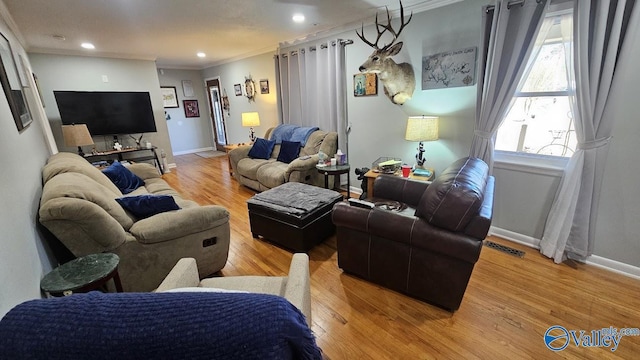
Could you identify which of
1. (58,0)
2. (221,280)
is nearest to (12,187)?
(221,280)

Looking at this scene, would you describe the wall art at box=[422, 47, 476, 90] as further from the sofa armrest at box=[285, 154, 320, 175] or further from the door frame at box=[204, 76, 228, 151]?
the door frame at box=[204, 76, 228, 151]

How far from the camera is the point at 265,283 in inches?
54.4

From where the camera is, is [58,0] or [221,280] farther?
[58,0]

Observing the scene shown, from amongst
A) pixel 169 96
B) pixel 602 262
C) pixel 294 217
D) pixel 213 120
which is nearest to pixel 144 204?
pixel 294 217

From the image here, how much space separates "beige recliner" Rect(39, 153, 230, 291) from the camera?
1501mm

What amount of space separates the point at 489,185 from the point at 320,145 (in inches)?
96.4

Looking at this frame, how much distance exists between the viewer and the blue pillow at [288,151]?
13.5 feet

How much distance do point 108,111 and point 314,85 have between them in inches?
152

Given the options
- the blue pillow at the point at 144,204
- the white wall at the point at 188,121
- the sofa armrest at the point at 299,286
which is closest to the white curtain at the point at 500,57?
the sofa armrest at the point at 299,286

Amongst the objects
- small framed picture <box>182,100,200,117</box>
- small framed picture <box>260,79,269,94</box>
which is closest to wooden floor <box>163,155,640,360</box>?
small framed picture <box>260,79,269,94</box>

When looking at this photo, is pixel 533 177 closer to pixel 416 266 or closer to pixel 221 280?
pixel 416 266

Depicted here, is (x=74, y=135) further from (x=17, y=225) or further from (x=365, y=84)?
(x=365, y=84)

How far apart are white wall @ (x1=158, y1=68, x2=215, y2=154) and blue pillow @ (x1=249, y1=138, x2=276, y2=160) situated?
3923 millimetres

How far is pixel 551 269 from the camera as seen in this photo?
7.12 feet
